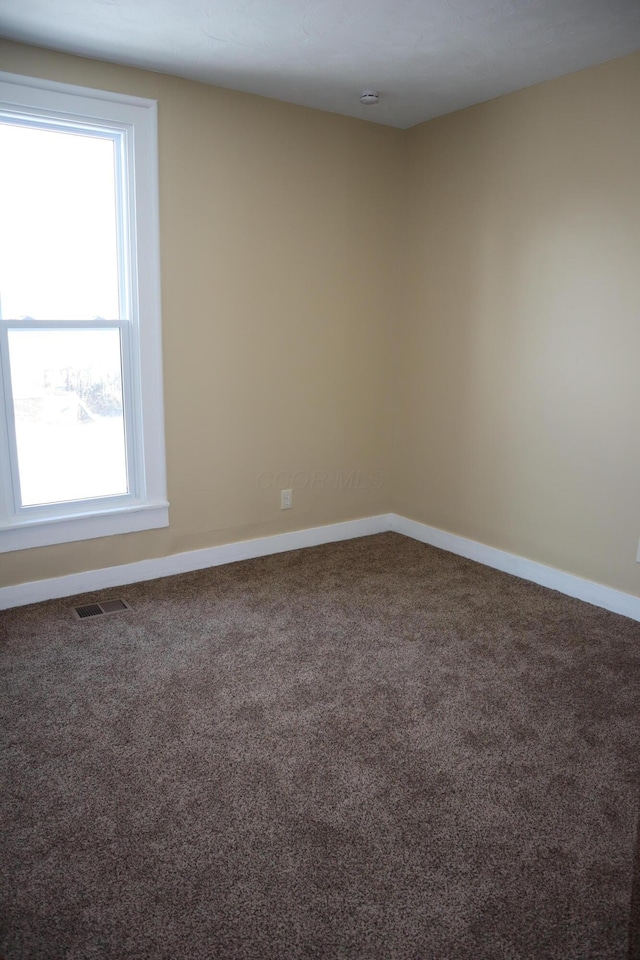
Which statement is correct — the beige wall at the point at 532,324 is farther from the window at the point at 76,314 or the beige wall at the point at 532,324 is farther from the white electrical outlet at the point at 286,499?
the window at the point at 76,314

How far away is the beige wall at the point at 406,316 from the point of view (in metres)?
3.14

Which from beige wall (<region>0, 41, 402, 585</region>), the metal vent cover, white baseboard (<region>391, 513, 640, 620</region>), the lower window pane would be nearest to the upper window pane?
the lower window pane

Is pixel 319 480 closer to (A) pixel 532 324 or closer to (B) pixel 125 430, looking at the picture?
(B) pixel 125 430

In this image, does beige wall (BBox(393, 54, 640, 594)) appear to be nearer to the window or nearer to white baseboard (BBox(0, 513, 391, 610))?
white baseboard (BBox(0, 513, 391, 610))

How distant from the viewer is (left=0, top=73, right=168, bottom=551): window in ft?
9.73

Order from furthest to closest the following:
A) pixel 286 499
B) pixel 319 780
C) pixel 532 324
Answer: pixel 286 499
pixel 532 324
pixel 319 780

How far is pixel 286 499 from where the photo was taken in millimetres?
4004

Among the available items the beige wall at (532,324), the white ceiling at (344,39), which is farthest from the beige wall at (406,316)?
the white ceiling at (344,39)

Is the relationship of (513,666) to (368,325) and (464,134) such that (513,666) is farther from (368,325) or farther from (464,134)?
(464,134)

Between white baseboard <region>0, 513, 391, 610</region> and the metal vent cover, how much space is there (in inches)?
6.6

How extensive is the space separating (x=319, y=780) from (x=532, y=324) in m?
2.48

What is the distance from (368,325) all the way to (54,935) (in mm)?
3381

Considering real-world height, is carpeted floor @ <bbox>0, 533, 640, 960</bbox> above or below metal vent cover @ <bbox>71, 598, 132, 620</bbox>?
above

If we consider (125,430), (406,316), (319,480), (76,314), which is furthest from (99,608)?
Answer: (406,316)
